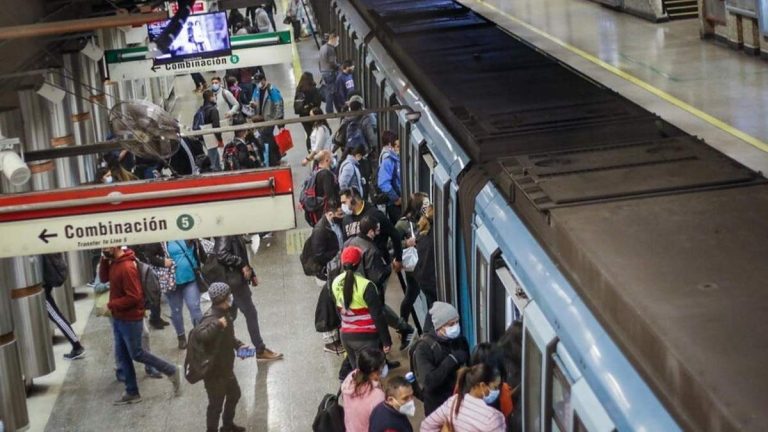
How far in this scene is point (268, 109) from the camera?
20.2 metres

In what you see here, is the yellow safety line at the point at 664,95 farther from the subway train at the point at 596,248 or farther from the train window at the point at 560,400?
the train window at the point at 560,400

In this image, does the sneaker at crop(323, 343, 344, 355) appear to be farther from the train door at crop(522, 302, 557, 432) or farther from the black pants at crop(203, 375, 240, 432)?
the train door at crop(522, 302, 557, 432)

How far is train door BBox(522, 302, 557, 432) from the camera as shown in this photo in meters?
5.98

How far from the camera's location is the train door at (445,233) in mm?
Result: 9180

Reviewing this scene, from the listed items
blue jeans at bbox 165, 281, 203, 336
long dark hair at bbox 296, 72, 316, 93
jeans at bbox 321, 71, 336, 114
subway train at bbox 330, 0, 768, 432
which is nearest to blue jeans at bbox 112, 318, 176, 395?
blue jeans at bbox 165, 281, 203, 336

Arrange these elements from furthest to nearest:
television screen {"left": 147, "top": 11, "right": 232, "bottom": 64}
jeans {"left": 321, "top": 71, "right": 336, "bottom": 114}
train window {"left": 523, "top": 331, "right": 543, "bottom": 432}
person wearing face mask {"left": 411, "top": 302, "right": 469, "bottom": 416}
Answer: jeans {"left": 321, "top": 71, "right": 336, "bottom": 114} → television screen {"left": 147, "top": 11, "right": 232, "bottom": 64} → person wearing face mask {"left": 411, "top": 302, "right": 469, "bottom": 416} → train window {"left": 523, "top": 331, "right": 543, "bottom": 432}

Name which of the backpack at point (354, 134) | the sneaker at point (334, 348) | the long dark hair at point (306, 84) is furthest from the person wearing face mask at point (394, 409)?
the long dark hair at point (306, 84)

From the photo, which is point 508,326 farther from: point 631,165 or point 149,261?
point 149,261

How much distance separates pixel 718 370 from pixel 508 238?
260 cm

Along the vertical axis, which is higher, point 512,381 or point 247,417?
point 512,381

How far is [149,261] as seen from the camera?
1188cm

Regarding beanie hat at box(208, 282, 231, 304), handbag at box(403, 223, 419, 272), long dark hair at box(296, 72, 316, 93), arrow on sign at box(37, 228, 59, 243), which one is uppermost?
arrow on sign at box(37, 228, 59, 243)

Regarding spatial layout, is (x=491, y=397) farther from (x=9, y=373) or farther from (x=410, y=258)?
(x=9, y=373)

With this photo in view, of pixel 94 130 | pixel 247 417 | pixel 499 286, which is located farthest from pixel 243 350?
pixel 94 130
